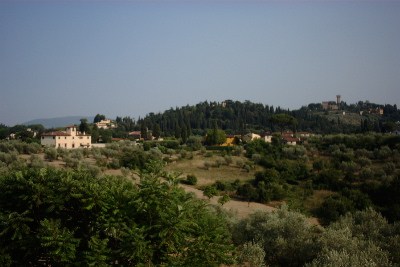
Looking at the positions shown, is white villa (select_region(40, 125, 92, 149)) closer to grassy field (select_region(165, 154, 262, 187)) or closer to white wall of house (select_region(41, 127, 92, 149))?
white wall of house (select_region(41, 127, 92, 149))

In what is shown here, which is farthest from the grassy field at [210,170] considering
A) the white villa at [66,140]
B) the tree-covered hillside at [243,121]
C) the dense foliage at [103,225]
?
the tree-covered hillside at [243,121]

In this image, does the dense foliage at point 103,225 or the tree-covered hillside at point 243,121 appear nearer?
the dense foliage at point 103,225

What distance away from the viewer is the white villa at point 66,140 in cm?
6631

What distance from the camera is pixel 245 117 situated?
138625 mm

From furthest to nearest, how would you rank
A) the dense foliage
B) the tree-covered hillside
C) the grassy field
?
1. the tree-covered hillside
2. the grassy field
3. the dense foliage

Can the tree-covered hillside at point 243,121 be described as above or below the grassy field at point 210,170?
above

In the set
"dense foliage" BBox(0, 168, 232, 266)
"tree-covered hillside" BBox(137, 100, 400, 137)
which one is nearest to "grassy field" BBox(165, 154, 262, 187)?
"dense foliage" BBox(0, 168, 232, 266)

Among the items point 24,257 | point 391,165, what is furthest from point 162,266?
point 391,165

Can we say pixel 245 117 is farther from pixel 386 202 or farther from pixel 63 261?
pixel 63 261

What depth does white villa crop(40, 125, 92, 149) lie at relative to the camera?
66312 millimetres

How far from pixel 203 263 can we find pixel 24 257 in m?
5.66

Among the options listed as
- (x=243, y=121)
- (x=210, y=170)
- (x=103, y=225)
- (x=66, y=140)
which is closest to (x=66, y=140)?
(x=66, y=140)

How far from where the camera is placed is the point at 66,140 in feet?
221

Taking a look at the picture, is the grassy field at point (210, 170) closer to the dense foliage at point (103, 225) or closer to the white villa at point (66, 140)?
the white villa at point (66, 140)
